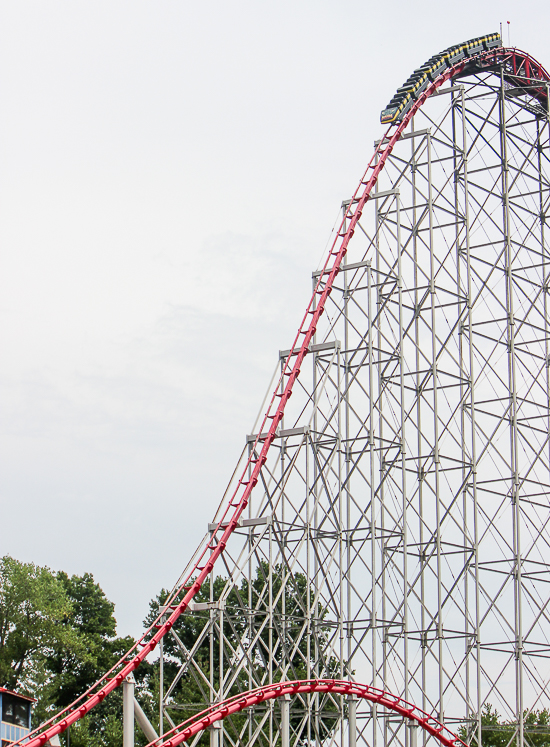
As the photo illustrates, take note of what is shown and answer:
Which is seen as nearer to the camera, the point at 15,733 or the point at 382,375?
the point at 382,375

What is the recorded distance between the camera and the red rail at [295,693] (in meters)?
19.7

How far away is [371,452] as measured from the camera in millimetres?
24562

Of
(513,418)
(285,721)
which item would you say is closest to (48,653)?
(513,418)

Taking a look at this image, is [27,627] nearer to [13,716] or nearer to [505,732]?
[13,716]

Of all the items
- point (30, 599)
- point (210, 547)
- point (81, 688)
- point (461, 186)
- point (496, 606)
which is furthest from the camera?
point (81, 688)

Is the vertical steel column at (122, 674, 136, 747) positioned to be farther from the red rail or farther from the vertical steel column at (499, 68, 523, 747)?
the vertical steel column at (499, 68, 523, 747)

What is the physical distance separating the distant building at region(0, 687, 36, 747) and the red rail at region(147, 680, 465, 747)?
8770 millimetres

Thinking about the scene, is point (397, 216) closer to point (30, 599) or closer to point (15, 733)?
point (15, 733)

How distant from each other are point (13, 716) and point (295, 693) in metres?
11.9

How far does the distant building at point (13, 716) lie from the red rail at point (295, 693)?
8770 mm

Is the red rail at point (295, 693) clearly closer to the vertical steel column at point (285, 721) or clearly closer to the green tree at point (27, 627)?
the vertical steel column at point (285, 721)

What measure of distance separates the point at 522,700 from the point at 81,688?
23327mm

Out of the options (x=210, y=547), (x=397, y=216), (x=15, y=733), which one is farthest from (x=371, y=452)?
(x=15, y=733)

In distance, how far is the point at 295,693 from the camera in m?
20.9
